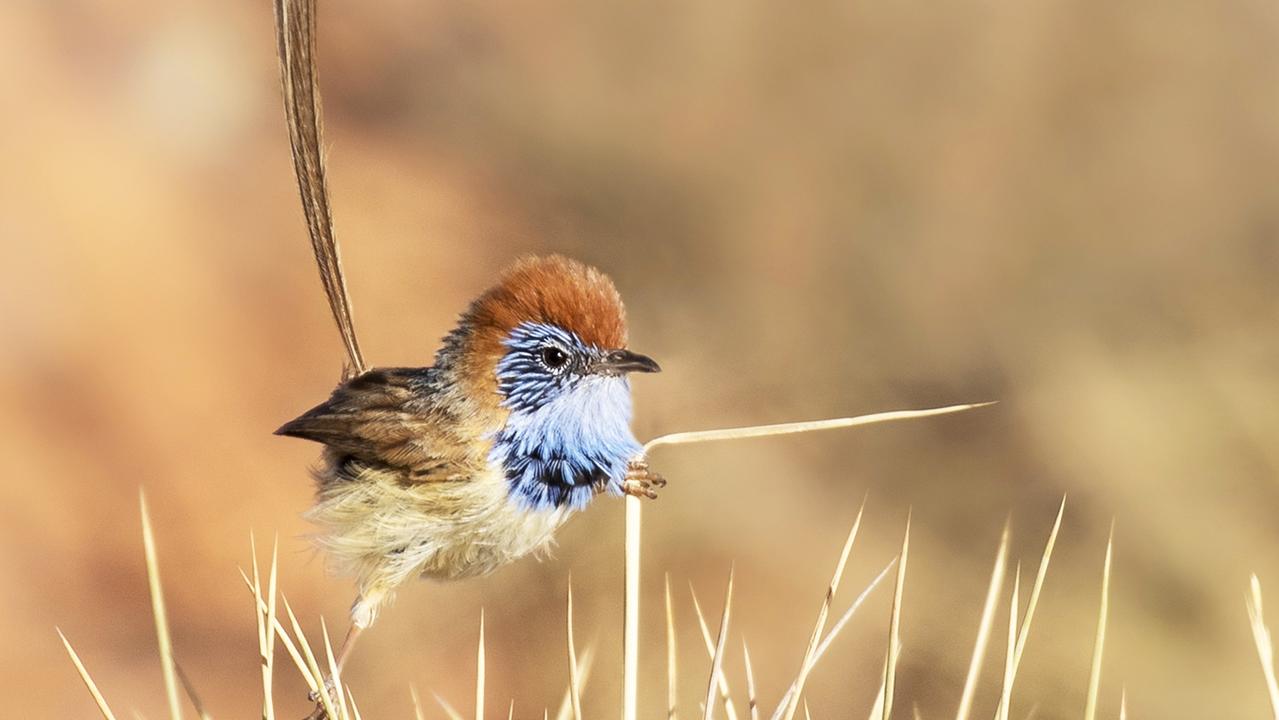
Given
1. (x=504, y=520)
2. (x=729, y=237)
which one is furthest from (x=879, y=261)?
(x=504, y=520)

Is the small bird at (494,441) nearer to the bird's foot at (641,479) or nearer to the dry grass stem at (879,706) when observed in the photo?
the bird's foot at (641,479)

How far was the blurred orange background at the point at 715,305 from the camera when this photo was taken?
531 centimetres

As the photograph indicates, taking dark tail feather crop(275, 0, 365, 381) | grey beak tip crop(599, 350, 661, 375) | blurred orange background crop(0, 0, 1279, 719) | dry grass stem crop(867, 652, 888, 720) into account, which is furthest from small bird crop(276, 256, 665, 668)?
blurred orange background crop(0, 0, 1279, 719)

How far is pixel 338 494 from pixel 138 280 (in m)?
4.12

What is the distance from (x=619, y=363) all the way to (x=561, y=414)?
0.20 m

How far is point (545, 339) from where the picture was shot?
2547 millimetres

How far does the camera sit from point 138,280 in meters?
6.38

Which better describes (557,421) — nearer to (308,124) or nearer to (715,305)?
(308,124)

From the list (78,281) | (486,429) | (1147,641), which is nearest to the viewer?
(486,429)

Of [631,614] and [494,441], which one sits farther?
[494,441]

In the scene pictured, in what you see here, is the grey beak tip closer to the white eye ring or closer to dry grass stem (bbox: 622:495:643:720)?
the white eye ring

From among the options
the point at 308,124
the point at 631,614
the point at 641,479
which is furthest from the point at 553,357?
the point at 631,614

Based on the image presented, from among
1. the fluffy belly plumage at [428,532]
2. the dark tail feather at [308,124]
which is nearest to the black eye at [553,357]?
the fluffy belly plumage at [428,532]

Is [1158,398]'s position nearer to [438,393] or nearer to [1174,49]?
[1174,49]
